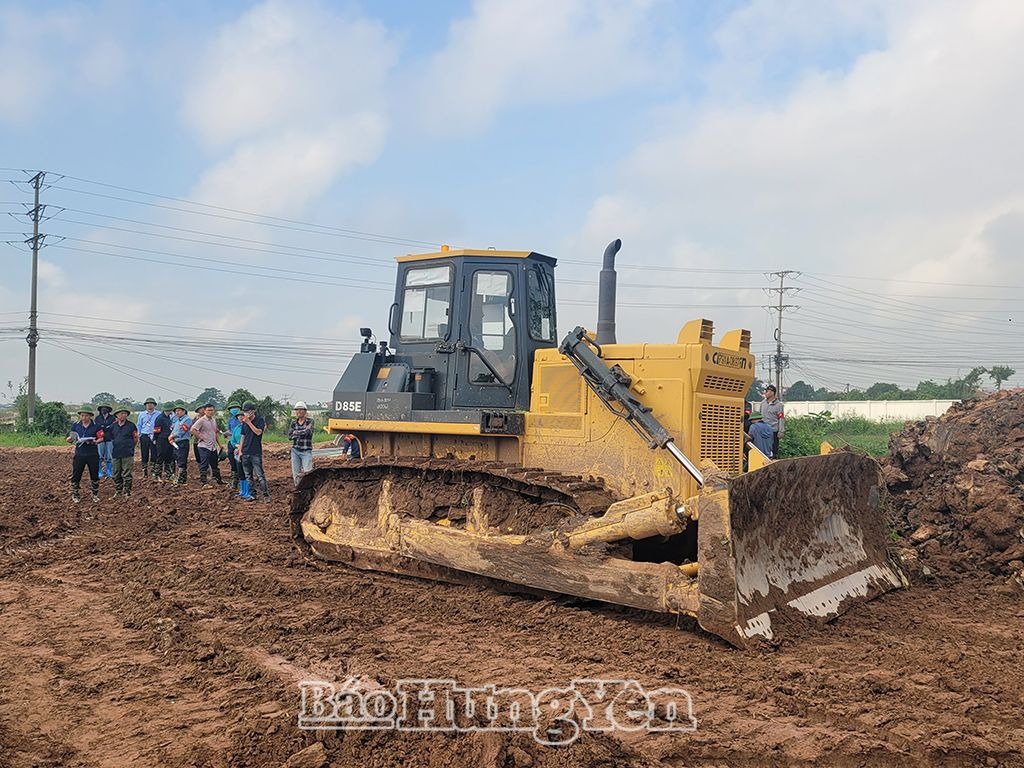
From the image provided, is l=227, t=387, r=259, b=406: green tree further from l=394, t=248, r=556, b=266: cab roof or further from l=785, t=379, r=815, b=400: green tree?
l=785, t=379, r=815, b=400: green tree

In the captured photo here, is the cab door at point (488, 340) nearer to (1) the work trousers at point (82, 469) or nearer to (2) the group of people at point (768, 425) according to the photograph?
(2) the group of people at point (768, 425)

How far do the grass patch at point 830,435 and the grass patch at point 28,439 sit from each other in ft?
88.0

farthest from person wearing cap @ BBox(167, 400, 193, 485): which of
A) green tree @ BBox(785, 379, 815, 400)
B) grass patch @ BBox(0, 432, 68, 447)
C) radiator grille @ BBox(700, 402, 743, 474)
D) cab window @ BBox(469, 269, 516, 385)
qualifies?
green tree @ BBox(785, 379, 815, 400)

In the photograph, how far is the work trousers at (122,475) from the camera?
14219 millimetres

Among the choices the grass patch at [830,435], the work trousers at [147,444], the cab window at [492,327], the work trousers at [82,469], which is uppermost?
the cab window at [492,327]

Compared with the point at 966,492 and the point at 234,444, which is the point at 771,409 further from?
the point at 234,444

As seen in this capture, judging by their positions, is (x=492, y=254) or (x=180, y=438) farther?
(x=180, y=438)

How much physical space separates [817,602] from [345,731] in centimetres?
394

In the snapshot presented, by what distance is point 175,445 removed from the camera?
1648 cm

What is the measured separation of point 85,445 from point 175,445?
302 centimetres

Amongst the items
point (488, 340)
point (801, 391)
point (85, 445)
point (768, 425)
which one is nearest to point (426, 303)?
point (488, 340)

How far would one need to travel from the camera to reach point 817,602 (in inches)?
267

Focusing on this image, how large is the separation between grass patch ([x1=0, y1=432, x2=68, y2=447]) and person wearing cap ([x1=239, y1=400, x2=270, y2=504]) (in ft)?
74.9

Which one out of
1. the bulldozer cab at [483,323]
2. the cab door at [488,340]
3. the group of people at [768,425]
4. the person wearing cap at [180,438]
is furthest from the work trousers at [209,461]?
the group of people at [768,425]
